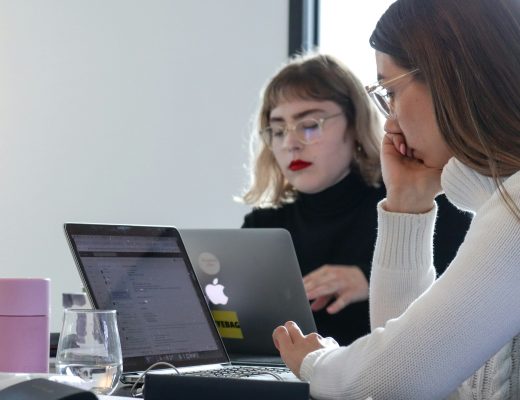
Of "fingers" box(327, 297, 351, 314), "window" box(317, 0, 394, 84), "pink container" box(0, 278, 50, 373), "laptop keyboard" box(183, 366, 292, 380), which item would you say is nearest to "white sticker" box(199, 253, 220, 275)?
"laptop keyboard" box(183, 366, 292, 380)

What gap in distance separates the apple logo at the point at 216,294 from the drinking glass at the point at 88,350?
2.33ft

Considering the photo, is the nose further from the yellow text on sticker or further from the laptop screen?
the laptop screen

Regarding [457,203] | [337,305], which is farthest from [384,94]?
[337,305]

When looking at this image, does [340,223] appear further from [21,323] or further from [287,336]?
[21,323]

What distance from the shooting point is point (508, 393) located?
1301 millimetres

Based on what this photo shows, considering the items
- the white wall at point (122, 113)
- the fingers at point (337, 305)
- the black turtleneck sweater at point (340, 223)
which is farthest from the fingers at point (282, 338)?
the white wall at point (122, 113)

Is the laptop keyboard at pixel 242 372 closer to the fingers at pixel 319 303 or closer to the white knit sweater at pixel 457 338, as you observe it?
the white knit sweater at pixel 457 338

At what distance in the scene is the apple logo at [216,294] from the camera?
1962mm

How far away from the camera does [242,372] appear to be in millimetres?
1517

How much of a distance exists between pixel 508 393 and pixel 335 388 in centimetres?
25

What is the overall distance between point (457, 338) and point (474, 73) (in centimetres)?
41

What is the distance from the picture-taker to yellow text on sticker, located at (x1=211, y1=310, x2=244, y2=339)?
1959 mm

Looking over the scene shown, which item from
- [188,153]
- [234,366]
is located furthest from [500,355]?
[188,153]

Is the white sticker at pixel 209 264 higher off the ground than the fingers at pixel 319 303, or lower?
higher
